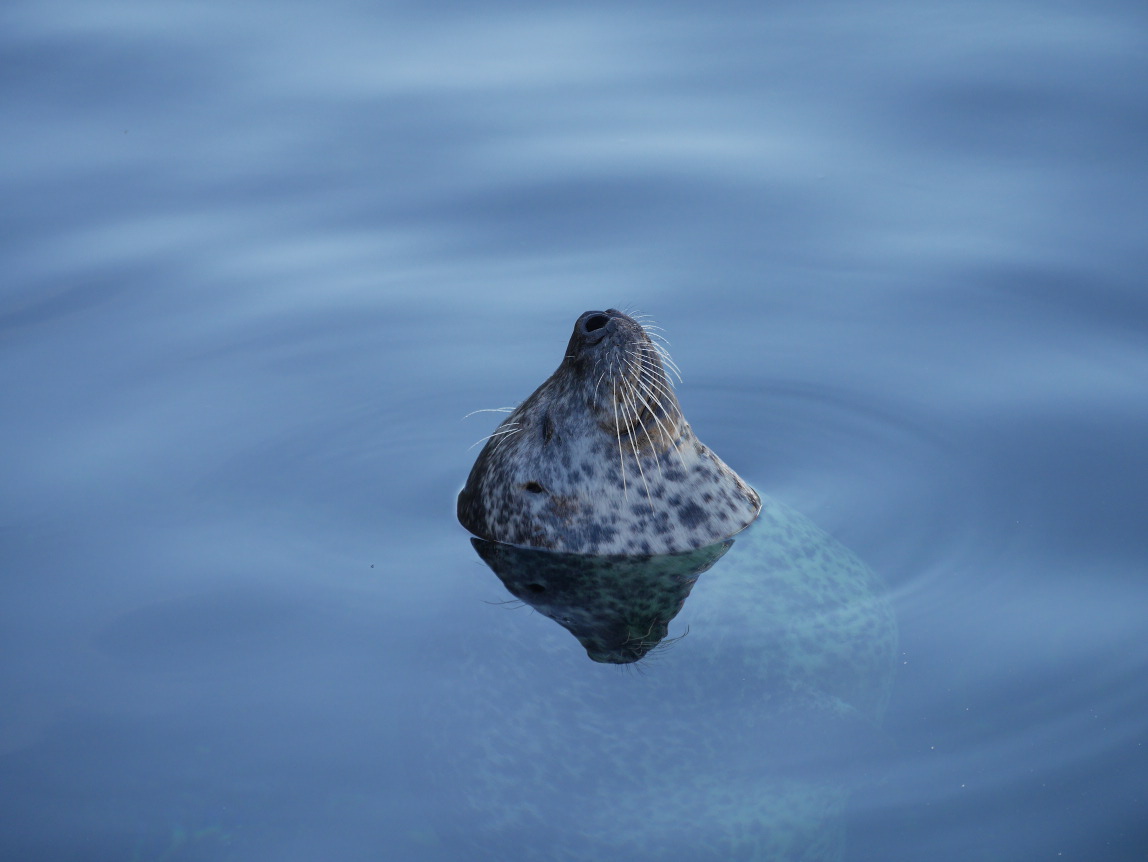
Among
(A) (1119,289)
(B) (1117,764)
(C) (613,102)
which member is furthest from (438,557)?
(C) (613,102)

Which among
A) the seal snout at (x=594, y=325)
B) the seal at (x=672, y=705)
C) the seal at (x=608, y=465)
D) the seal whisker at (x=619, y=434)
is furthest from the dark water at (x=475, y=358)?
the seal snout at (x=594, y=325)

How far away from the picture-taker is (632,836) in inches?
166

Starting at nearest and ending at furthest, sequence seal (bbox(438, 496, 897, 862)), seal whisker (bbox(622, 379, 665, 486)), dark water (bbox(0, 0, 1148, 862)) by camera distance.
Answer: seal (bbox(438, 496, 897, 862))
dark water (bbox(0, 0, 1148, 862))
seal whisker (bbox(622, 379, 665, 486))

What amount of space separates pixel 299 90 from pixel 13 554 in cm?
518

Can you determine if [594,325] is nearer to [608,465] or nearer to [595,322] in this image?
[595,322]

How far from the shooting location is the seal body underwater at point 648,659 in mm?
4273

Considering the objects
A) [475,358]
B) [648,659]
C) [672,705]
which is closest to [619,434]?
[648,659]

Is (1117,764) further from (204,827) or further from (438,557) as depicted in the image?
(204,827)

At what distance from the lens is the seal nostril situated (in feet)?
17.2

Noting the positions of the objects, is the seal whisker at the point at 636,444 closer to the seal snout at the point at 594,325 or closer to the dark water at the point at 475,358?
the seal snout at the point at 594,325

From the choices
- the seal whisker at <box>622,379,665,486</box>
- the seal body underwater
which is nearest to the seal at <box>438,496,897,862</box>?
the seal body underwater

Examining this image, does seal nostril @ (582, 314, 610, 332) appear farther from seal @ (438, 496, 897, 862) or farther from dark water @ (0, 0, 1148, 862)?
dark water @ (0, 0, 1148, 862)

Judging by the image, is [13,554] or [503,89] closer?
[13,554]

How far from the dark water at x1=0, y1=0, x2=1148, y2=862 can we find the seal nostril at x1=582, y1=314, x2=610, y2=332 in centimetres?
110
